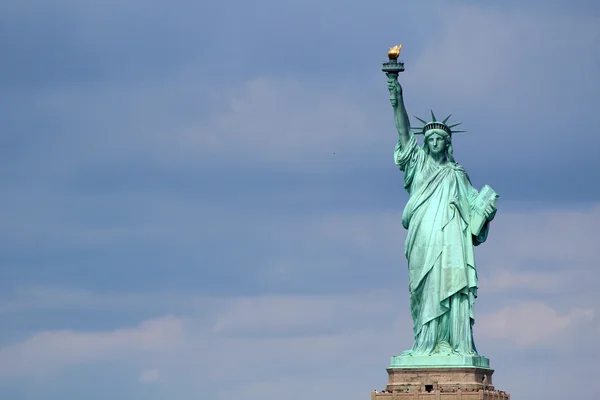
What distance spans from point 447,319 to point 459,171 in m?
4.44

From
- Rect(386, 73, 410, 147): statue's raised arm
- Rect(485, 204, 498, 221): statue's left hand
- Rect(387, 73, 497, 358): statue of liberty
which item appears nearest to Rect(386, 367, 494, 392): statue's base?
Rect(387, 73, 497, 358): statue of liberty

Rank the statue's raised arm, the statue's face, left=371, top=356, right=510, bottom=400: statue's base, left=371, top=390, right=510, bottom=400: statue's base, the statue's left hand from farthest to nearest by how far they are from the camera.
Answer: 1. the statue's raised arm
2. the statue's face
3. the statue's left hand
4. left=371, top=356, right=510, bottom=400: statue's base
5. left=371, top=390, right=510, bottom=400: statue's base

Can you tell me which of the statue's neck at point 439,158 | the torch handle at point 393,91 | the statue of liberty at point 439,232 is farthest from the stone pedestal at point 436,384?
the torch handle at point 393,91

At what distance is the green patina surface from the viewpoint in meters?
67.1

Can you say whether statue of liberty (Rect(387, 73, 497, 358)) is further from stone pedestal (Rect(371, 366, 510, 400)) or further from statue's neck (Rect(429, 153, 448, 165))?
stone pedestal (Rect(371, 366, 510, 400))

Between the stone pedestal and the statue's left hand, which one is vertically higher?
the statue's left hand

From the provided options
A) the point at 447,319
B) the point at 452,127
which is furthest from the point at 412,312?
the point at 452,127

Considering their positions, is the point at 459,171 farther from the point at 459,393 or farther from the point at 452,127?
the point at 459,393

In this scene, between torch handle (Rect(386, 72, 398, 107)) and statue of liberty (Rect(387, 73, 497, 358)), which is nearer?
statue of liberty (Rect(387, 73, 497, 358))

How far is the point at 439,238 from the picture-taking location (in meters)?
67.6

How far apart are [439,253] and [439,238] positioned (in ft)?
1.43

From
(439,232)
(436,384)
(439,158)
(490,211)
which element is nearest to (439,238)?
(439,232)

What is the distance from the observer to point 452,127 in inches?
2714

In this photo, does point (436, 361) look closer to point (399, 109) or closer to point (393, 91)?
point (399, 109)
